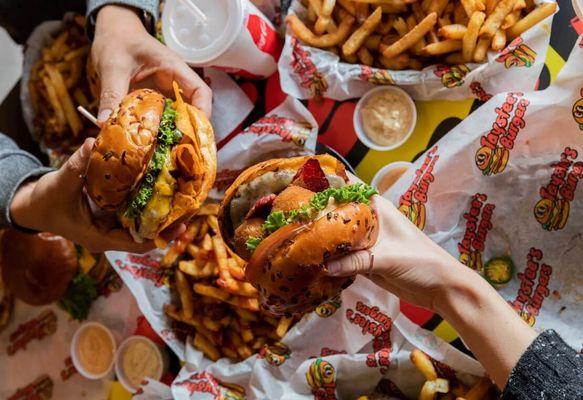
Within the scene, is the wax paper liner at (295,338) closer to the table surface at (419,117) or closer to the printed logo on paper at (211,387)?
the printed logo on paper at (211,387)

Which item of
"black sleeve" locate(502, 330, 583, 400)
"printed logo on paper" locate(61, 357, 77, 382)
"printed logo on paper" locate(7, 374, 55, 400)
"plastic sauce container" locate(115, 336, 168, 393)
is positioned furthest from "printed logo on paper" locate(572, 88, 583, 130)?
"printed logo on paper" locate(7, 374, 55, 400)

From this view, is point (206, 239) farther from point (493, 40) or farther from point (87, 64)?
point (493, 40)

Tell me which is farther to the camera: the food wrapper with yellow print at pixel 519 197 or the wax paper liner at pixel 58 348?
the wax paper liner at pixel 58 348

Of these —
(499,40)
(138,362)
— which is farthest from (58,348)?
(499,40)

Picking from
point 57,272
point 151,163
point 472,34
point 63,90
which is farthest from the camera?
point 57,272

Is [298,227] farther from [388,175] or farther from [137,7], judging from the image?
[137,7]

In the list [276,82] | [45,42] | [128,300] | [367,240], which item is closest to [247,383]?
[128,300]

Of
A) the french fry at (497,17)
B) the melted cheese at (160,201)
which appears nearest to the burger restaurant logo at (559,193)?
the french fry at (497,17)

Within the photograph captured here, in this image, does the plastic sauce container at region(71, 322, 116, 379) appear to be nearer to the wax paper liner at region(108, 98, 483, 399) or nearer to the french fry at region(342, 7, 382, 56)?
the wax paper liner at region(108, 98, 483, 399)
